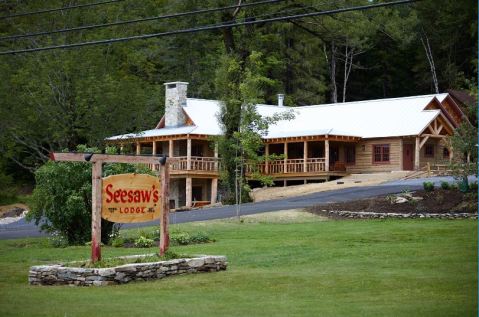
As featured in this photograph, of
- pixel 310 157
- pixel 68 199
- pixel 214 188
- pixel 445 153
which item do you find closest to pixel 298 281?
pixel 68 199

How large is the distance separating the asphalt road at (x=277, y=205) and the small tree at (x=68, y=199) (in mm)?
5690

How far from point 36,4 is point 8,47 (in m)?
6.23

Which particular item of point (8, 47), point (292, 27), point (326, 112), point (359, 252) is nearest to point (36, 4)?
point (8, 47)

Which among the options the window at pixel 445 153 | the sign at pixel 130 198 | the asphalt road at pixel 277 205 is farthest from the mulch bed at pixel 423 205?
the window at pixel 445 153

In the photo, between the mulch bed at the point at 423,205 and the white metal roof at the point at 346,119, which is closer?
the mulch bed at the point at 423,205

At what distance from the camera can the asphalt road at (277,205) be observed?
36531mm

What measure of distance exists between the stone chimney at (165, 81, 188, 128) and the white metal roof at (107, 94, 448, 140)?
1.80 ft

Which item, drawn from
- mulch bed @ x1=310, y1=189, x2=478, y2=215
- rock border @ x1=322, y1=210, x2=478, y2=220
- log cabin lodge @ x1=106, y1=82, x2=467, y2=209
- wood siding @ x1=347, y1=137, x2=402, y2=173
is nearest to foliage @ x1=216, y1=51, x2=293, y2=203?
mulch bed @ x1=310, y1=189, x2=478, y2=215

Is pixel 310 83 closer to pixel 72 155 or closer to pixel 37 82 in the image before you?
pixel 37 82

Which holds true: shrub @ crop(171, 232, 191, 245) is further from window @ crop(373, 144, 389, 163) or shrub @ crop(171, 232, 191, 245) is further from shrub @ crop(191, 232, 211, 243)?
window @ crop(373, 144, 389, 163)

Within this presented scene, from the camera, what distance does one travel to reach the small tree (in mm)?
27438

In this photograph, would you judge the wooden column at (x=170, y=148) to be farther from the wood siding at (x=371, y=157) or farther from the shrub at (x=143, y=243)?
the shrub at (x=143, y=243)

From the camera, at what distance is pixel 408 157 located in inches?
2138

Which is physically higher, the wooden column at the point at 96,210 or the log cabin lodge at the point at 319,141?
the log cabin lodge at the point at 319,141
